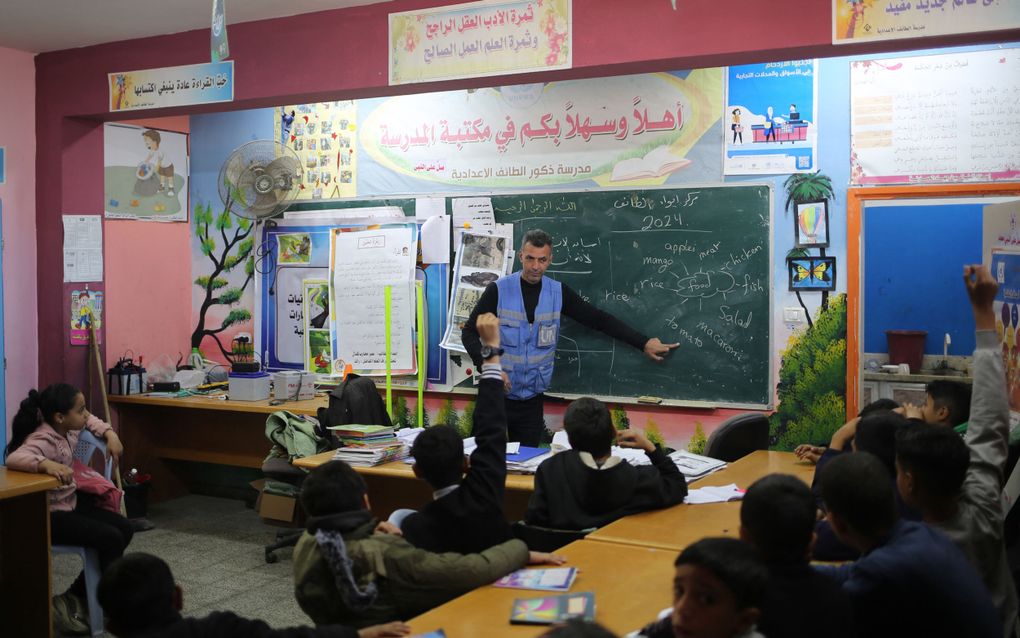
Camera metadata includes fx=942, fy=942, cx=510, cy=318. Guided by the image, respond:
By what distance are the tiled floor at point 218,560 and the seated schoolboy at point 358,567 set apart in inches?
75.9

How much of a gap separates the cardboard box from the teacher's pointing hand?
229 centimetres

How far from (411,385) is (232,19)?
252cm

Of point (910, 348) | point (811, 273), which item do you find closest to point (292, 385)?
point (811, 273)

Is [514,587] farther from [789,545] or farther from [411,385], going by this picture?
[411,385]

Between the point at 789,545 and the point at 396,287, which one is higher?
the point at 396,287

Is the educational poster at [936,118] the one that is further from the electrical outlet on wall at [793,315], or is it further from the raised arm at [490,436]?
the raised arm at [490,436]

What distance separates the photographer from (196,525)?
613 centimetres

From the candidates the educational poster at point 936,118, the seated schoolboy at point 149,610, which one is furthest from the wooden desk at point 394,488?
the educational poster at point 936,118

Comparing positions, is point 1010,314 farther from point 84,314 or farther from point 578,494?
point 84,314

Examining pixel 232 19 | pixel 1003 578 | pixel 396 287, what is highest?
pixel 232 19

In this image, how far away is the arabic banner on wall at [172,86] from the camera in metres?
5.46

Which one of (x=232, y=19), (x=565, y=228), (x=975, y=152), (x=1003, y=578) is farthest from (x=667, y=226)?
(x=1003, y=578)

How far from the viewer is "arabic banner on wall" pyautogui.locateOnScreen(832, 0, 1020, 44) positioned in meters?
3.68

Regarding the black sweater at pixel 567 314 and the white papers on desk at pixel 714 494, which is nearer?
the white papers on desk at pixel 714 494
